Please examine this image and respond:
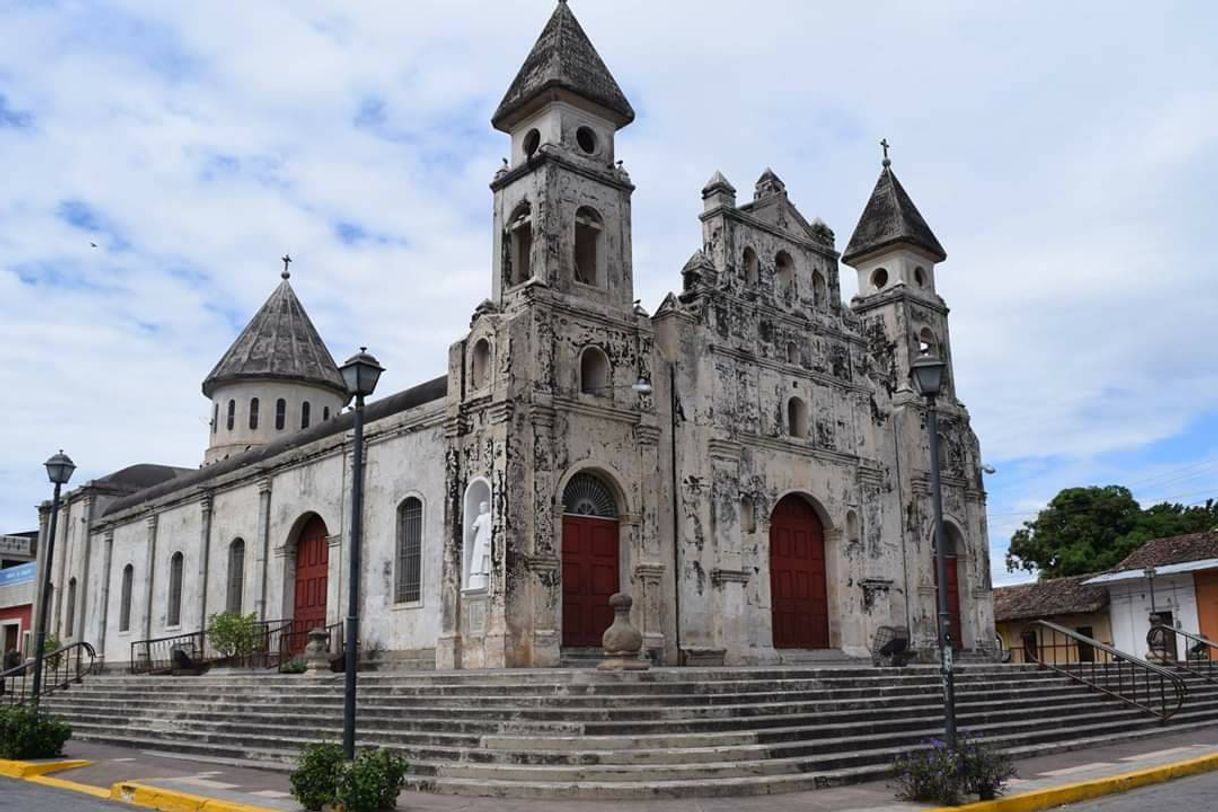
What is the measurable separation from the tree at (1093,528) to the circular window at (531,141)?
36.6 meters

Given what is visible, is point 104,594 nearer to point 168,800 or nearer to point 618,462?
point 618,462

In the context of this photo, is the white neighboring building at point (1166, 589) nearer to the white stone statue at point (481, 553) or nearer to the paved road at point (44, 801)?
the white stone statue at point (481, 553)

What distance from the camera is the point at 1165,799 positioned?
483 inches

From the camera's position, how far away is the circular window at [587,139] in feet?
76.8

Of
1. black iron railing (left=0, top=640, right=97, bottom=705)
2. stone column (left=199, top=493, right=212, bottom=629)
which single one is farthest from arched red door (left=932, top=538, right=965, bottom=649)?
black iron railing (left=0, top=640, right=97, bottom=705)

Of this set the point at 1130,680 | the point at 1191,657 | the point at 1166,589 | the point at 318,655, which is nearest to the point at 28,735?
the point at 318,655

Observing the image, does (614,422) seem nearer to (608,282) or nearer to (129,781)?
(608,282)

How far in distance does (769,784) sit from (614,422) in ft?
33.4

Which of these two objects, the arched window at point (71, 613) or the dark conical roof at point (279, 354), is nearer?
the arched window at point (71, 613)

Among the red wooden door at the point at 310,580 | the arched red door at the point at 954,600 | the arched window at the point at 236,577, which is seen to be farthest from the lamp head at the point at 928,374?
the arched window at the point at 236,577

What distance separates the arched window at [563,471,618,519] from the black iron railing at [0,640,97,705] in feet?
37.4

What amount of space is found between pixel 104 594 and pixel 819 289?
2423 centimetres

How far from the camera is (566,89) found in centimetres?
2267

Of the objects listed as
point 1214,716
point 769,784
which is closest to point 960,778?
point 769,784
